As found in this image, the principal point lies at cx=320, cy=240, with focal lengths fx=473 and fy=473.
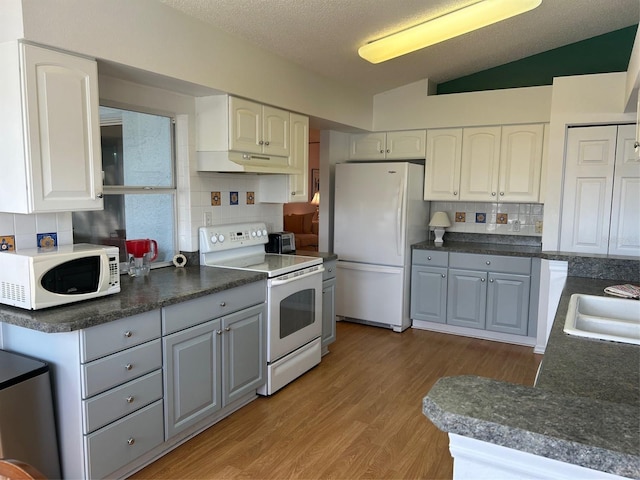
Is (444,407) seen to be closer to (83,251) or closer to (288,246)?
(83,251)

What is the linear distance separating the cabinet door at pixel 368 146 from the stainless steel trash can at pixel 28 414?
12.2ft

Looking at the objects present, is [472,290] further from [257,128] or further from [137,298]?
[137,298]

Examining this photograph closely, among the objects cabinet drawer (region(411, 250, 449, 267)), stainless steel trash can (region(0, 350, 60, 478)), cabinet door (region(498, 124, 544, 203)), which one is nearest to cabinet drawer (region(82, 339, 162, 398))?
stainless steel trash can (region(0, 350, 60, 478))

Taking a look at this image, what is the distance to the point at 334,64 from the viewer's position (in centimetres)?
380

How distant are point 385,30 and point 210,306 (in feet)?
7.24

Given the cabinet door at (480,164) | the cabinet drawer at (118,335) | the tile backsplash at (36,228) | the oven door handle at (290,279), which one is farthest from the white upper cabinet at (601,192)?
the tile backsplash at (36,228)

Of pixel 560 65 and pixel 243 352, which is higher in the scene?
pixel 560 65

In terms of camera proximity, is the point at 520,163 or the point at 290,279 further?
the point at 520,163

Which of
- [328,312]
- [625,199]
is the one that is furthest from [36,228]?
[625,199]

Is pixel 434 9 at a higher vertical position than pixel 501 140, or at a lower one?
higher

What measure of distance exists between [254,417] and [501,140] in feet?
10.7

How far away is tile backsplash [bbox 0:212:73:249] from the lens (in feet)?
7.49

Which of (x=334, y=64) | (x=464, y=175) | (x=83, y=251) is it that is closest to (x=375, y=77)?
(x=334, y=64)

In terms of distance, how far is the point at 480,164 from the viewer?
4.48m
